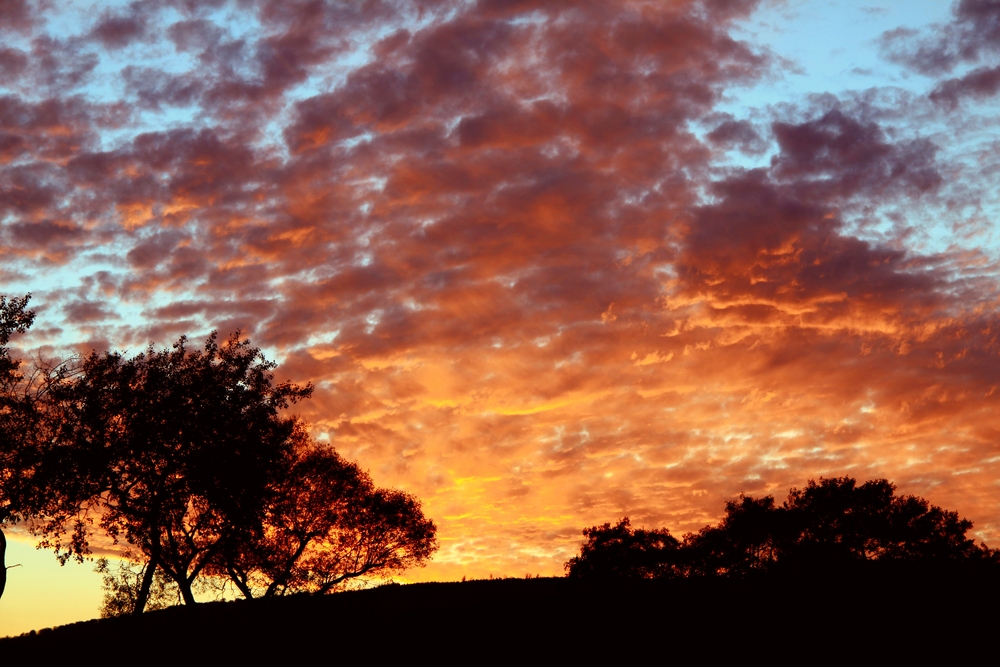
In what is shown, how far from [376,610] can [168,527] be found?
13786 mm

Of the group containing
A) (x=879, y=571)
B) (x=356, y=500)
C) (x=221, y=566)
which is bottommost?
(x=879, y=571)

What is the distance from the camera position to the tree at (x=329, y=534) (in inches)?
2191

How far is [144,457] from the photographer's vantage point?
40406 mm

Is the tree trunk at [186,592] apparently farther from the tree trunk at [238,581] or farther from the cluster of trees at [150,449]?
the tree trunk at [238,581]

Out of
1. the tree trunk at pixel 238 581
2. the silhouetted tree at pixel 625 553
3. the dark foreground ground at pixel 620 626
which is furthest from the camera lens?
the silhouetted tree at pixel 625 553

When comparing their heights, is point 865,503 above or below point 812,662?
above

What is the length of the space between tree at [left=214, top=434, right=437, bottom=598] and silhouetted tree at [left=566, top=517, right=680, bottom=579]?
51.5 ft

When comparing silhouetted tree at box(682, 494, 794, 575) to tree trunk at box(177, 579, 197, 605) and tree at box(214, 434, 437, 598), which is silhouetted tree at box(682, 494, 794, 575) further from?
tree trunk at box(177, 579, 197, 605)

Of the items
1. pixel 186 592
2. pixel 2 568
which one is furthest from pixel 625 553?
pixel 2 568

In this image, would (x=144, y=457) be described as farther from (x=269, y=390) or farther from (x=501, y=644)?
(x=501, y=644)

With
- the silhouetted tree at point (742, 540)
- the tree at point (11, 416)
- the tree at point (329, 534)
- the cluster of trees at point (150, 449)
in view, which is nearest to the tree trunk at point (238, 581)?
the tree at point (329, 534)

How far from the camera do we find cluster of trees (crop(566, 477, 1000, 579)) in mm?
64688

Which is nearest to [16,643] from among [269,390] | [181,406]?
[181,406]

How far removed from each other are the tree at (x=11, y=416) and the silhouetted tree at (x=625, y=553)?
4500cm
